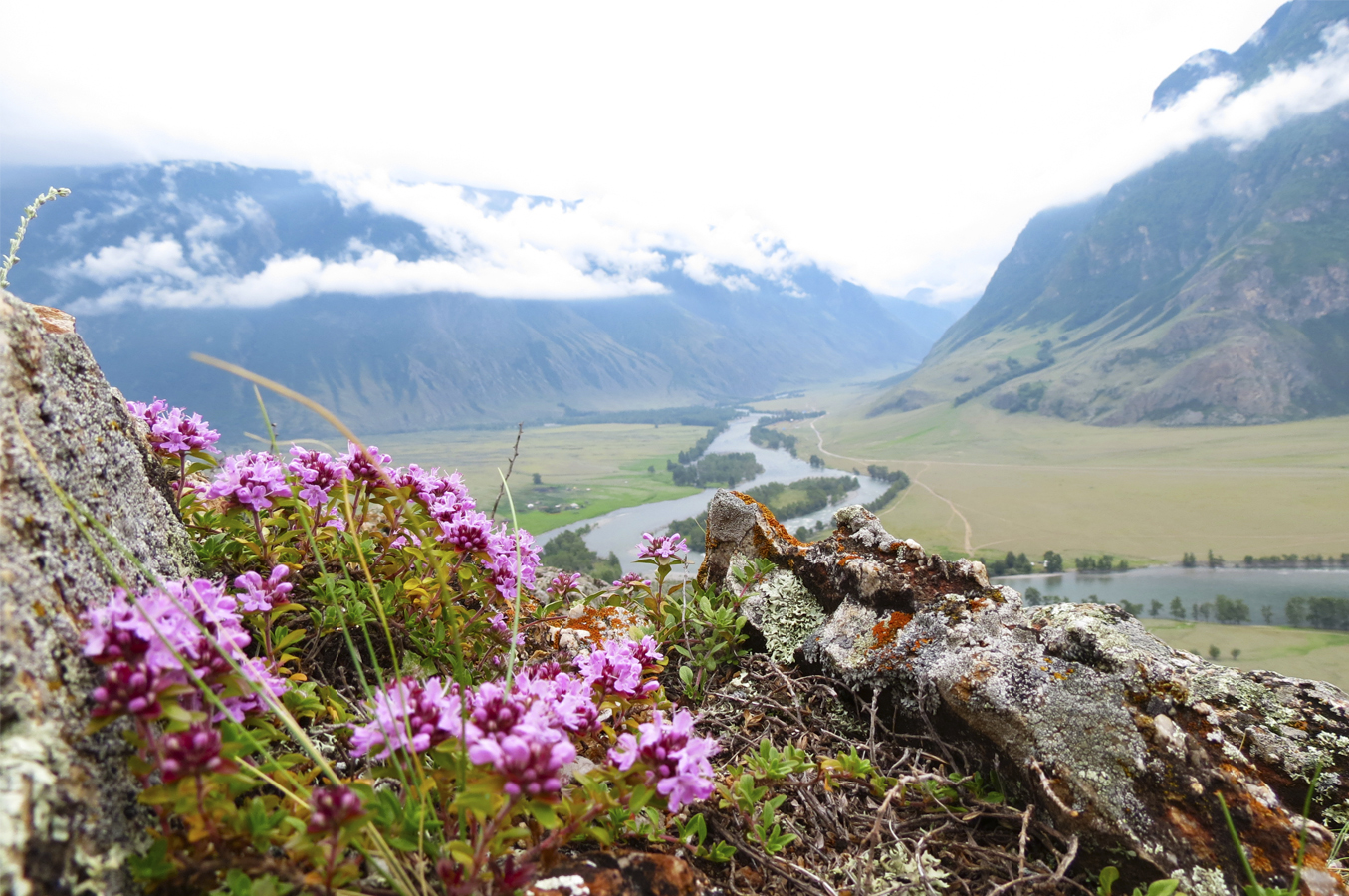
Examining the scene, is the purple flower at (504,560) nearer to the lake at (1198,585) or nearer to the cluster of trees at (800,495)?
the cluster of trees at (800,495)

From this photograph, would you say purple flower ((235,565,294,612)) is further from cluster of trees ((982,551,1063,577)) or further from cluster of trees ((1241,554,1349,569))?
cluster of trees ((1241,554,1349,569))

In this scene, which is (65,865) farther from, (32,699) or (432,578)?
(432,578)

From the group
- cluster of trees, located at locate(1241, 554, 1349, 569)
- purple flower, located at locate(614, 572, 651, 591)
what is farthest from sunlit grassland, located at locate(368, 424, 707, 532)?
cluster of trees, located at locate(1241, 554, 1349, 569)

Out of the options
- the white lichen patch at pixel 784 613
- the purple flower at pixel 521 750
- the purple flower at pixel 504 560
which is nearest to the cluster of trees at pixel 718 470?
the white lichen patch at pixel 784 613

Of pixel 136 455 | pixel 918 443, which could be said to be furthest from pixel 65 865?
pixel 918 443

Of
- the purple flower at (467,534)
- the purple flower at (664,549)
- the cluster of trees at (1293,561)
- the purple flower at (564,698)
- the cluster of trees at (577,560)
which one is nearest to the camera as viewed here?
the purple flower at (564,698)

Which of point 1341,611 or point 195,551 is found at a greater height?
point 195,551
